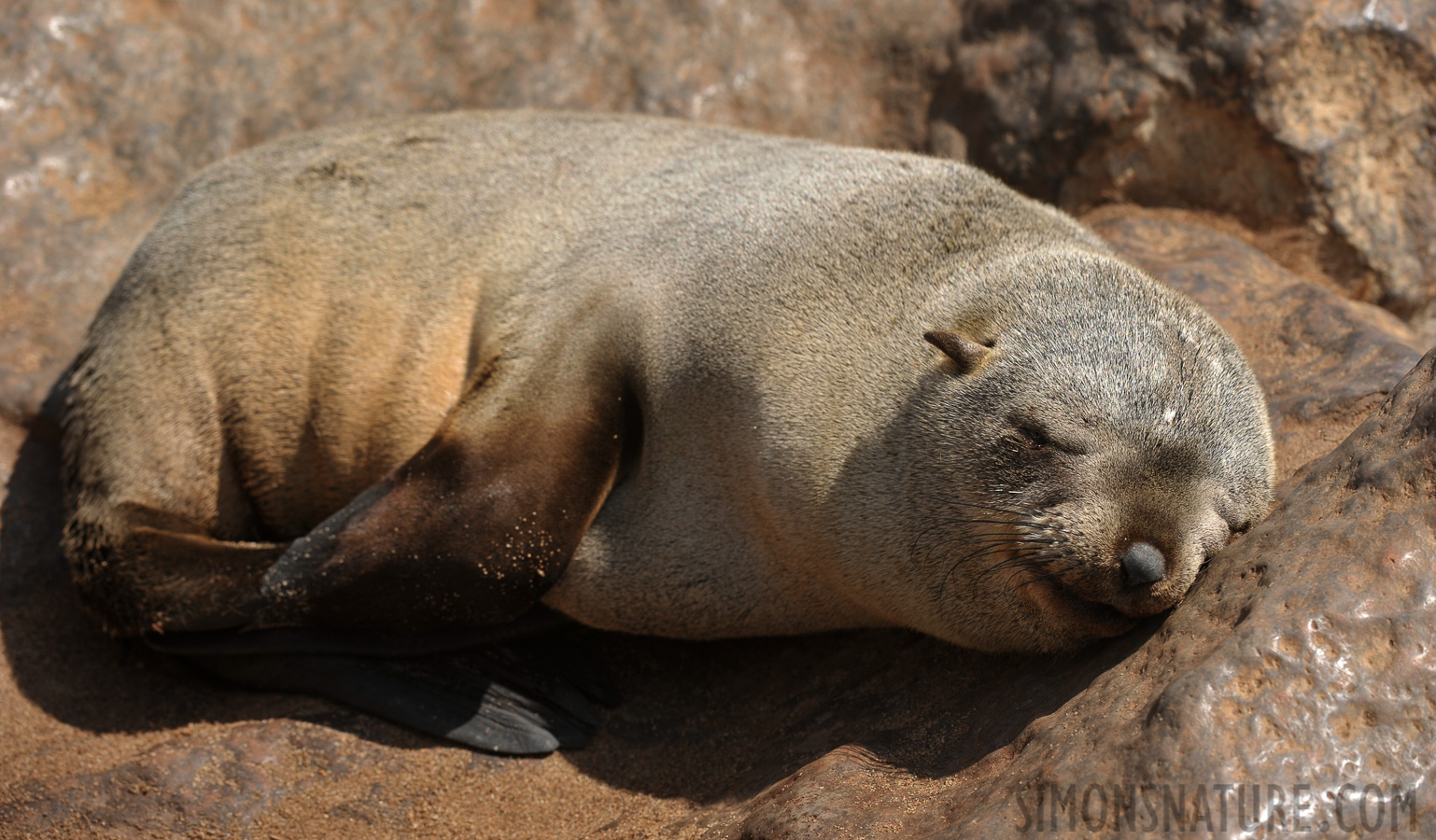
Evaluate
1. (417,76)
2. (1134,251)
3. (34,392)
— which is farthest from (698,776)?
(417,76)

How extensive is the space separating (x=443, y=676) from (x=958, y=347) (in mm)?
2074

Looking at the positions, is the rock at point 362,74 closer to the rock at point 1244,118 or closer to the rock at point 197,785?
the rock at point 1244,118

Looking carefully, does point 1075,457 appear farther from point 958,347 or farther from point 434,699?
point 434,699

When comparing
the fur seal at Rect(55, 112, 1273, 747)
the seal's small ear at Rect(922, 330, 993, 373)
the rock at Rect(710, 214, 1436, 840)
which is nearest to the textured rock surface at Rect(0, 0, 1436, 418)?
the fur seal at Rect(55, 112, 1273, 747)

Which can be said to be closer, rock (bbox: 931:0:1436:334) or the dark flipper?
the dark flipper

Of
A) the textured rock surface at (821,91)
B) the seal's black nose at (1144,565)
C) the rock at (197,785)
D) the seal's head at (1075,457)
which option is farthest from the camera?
the textured rock surface at (821,91)

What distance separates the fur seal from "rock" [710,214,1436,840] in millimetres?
196

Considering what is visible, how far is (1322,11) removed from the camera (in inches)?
227

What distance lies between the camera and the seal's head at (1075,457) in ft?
9.91

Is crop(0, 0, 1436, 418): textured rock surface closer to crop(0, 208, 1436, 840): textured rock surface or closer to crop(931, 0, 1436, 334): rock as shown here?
crop(931, 0, 1436, 334): rock

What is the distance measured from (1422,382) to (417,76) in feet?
16.3

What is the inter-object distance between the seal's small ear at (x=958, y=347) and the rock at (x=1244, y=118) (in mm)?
3012

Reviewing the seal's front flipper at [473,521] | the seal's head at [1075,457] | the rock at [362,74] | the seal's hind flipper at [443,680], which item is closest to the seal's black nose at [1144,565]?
the seal's head at [1075,457]

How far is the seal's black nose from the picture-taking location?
9.52 ft
